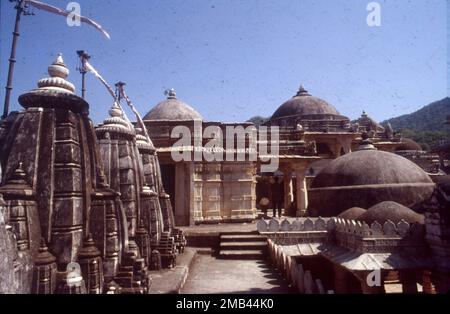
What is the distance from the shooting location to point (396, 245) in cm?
925

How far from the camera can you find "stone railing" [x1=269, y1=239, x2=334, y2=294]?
7523 millimetres

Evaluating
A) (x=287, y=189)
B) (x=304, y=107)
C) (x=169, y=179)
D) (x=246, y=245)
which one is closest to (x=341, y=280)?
(x=246, y=245)

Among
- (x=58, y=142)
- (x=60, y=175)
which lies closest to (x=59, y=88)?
(x=58, y=142)

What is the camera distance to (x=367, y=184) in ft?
45.8

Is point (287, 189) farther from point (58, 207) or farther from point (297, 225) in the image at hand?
point (58, 207)

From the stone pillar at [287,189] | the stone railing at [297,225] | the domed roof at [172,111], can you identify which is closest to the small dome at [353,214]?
the stone railing at [297,225]

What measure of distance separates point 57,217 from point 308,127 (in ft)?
95.4

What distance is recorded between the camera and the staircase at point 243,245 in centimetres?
1291

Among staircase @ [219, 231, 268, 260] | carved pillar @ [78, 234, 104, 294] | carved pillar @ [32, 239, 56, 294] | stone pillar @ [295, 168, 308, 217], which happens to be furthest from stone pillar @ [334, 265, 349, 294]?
stone pillar @ [295, 168, 308, 217]

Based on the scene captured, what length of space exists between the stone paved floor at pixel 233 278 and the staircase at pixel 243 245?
392 mm

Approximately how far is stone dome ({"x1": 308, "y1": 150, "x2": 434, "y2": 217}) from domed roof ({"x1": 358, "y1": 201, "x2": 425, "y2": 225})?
2.88 metres

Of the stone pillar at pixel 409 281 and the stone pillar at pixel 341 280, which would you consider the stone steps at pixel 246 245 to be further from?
the stone pillar at pixel 409 281
